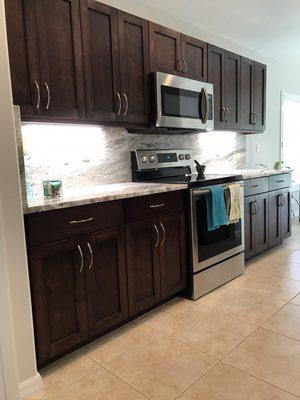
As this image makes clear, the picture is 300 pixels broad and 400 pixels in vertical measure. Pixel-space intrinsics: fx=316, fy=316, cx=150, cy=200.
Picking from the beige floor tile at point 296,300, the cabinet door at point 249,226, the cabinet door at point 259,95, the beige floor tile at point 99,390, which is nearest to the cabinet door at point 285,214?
the cabinet door at point 249,226

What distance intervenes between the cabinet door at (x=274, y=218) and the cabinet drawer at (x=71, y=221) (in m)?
2.13

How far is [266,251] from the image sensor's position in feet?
12.0

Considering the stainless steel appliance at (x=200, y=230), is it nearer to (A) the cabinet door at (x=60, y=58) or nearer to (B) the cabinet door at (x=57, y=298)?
(A) the cabinet door at (x=60, y=58)

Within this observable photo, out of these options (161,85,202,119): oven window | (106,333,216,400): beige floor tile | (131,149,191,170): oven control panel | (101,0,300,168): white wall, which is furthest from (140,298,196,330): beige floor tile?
(101,0,300,168): white wall

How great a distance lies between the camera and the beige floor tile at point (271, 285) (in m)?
2.58

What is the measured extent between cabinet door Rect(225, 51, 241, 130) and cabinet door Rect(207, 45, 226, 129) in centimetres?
8

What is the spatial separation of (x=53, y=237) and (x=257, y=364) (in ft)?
4.30

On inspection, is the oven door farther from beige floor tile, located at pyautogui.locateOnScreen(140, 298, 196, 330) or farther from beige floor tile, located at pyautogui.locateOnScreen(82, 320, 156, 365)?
beige floor tile, located at pyautogui.locateOnScreen(82, 320, 156, 365)

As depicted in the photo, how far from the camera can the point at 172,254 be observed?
2404mm

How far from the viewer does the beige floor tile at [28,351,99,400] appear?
1.63 m

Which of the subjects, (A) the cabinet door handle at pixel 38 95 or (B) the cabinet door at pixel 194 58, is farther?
(B) the cabinet door at pixel 194 58

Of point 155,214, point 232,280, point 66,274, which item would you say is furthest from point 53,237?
point 232,280

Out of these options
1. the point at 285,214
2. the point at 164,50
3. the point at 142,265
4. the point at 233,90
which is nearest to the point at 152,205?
the point at 142,265

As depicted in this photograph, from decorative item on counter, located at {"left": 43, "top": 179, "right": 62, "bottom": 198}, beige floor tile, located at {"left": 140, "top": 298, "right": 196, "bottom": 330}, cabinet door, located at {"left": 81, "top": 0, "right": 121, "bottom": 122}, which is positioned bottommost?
beige floor tile, located at {"left": 140, "top": 298, "right": 196, "bottom": 330}
